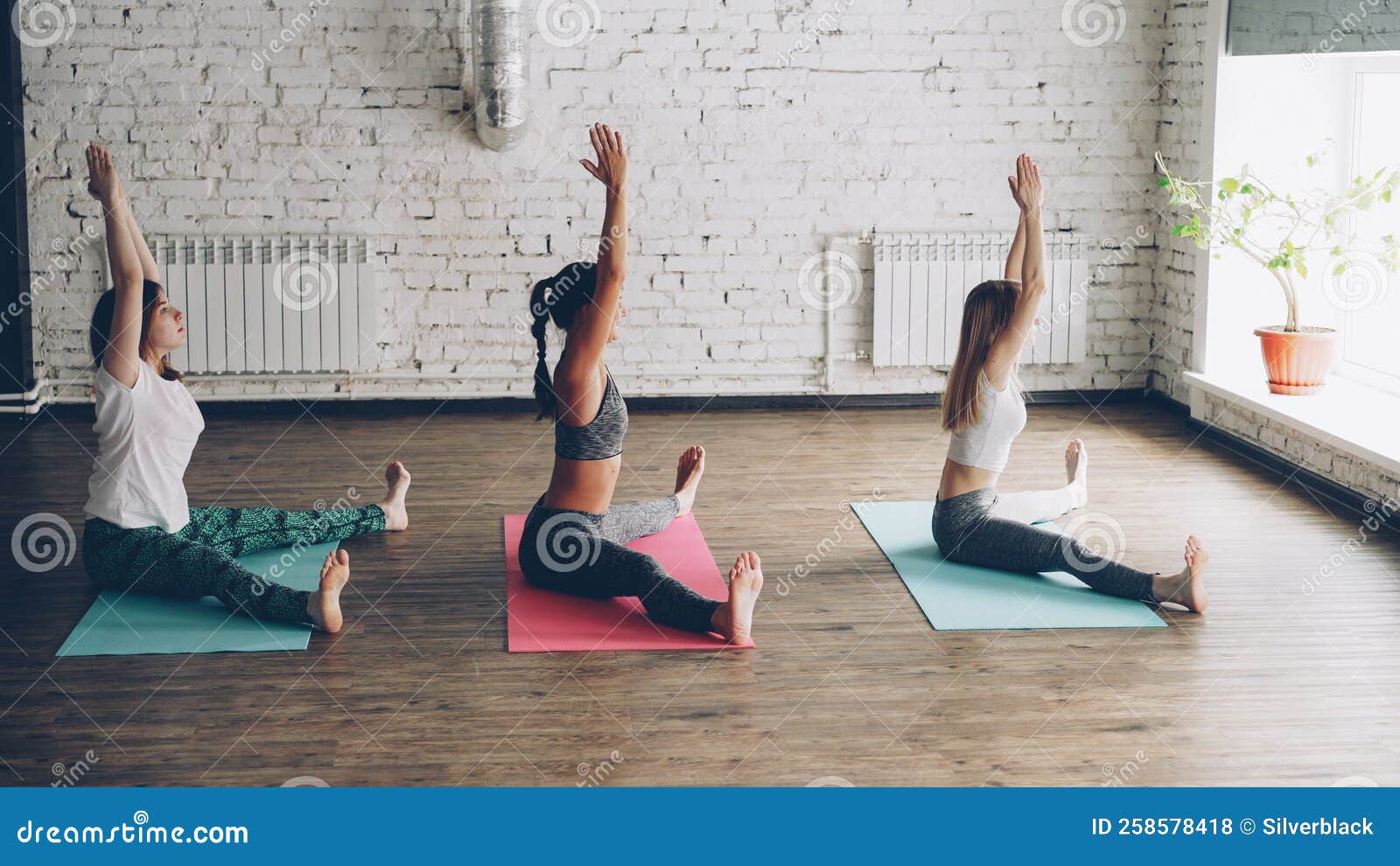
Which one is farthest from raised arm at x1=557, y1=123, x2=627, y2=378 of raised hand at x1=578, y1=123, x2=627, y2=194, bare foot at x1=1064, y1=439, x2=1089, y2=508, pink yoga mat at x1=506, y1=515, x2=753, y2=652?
bare foot at x1=1064, y1=439, x2=1089, y2=508

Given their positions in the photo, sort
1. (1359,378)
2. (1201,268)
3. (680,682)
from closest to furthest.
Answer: (680,682), (1359,378), (1201,268)

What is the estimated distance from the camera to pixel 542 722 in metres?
3.10

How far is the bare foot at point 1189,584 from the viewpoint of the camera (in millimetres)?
3697

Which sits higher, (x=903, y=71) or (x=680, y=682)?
(x=903, y=71)

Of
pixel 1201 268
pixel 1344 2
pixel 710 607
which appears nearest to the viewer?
pixel 710 607

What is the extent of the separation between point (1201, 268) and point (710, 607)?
3427 mm

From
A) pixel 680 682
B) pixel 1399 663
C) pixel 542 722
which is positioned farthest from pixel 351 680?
pixel 1399 663

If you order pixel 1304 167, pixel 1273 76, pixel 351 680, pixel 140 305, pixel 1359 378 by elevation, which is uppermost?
pixel 1273 76

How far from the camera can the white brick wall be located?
20.4 feet

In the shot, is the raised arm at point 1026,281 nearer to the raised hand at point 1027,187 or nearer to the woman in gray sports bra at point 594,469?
the raised hand at point 1027,187

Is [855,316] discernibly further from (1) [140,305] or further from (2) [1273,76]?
(1) [140,305]

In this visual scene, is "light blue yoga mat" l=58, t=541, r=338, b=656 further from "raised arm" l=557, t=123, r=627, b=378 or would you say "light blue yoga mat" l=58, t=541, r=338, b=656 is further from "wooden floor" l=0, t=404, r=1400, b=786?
"raised arm" l=557, t=123, r=627, b=378

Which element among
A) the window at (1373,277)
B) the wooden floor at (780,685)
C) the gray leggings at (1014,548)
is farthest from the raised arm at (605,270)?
the window at (1373,277)

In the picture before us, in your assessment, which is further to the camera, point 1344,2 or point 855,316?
point 855,316
